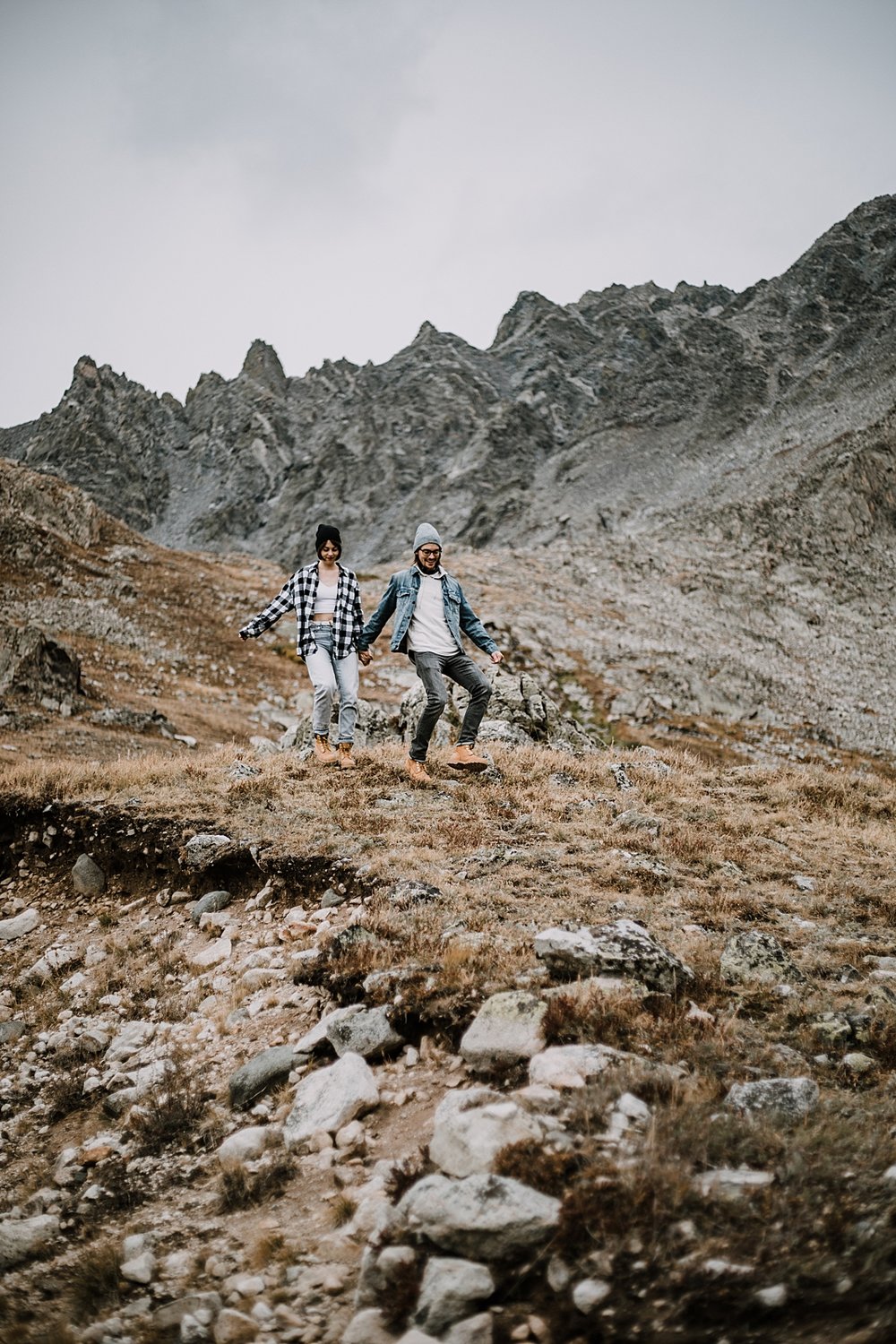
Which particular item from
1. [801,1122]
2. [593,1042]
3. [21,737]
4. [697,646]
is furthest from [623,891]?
[697,646]

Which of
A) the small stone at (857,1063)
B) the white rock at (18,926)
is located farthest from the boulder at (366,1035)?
the white rock at (18,926)

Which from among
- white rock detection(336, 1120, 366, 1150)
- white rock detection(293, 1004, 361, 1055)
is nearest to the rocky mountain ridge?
white rock detection(293, 1004, 361, 1055)

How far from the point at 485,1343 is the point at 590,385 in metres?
216

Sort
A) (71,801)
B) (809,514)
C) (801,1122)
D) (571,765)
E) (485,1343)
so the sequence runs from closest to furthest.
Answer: (485,1343) → (801,1122) → (71,801) → (571,765) → (809,514)

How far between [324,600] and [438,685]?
242 centimetres

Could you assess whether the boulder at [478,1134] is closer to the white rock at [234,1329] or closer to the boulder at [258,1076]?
the white rock at [234,1329]

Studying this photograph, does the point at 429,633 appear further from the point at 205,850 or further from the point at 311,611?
the point at 205,850

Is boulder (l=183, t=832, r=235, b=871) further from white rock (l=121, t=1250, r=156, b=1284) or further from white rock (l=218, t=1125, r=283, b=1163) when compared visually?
white rock (l=121, t=1250, r=156, b=1284)

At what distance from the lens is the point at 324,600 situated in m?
11.1

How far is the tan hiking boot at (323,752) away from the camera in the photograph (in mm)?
11191

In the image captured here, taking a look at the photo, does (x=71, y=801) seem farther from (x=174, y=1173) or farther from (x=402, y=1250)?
(x=402, y=1250)

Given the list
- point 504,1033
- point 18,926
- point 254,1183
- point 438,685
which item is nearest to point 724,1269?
point 504,1033

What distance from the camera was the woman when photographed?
36.0 feet

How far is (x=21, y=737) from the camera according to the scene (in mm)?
17906
